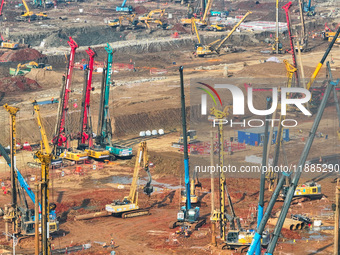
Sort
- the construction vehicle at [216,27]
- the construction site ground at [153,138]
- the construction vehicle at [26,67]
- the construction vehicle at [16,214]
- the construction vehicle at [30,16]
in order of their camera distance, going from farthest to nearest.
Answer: the construction vehicle at [30,16]
the construction vehicle at [216,27]
the construction vehicle at [26,67]
the construction vehicle at [16,214]
the construction site ground at [153,138]

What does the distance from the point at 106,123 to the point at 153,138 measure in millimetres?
8841

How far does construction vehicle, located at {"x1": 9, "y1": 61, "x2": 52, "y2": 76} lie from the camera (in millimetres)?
105312

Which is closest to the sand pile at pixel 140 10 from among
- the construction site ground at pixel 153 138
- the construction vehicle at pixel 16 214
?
the construction site ground at pixel 153 138

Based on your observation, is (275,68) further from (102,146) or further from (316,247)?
(316,247)

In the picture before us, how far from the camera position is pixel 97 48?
125750 millimetres

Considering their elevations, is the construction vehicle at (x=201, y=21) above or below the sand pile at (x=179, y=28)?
above

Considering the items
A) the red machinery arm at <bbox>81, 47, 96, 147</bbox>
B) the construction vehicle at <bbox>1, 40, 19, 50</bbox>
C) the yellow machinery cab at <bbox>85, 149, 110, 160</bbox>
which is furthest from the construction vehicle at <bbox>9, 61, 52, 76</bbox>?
the yellow machinery cab at <bbox>85, 149, 110, 160</bbox>

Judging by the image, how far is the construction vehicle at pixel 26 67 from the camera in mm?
105312

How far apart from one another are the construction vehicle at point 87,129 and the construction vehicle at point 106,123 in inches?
28.5

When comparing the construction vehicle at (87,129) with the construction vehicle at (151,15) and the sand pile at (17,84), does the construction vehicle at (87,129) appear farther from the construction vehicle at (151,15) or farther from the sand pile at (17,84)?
the construction vehicle at (151,15)

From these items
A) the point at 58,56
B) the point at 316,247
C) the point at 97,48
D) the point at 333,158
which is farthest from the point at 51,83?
the point at 316,247

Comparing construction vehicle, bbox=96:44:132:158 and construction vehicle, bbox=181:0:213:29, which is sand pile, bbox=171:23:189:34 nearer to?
construction vehicle, bbox=181:0:213:29

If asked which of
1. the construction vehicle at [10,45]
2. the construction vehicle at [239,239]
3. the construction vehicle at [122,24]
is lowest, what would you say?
the construction vehicle at [239,239]

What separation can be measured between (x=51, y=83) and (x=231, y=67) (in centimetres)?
2774
